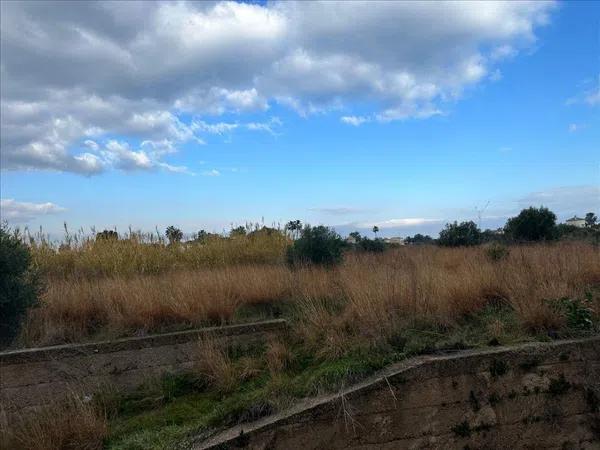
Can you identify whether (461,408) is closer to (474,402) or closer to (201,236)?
(474,402)

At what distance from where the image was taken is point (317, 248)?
11.8 metres

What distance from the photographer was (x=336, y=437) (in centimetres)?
521

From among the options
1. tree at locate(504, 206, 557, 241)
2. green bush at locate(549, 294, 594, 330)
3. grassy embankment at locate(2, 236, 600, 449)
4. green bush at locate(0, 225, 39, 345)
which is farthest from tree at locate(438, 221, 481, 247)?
green bush at locate(0, 225, 39, 345)

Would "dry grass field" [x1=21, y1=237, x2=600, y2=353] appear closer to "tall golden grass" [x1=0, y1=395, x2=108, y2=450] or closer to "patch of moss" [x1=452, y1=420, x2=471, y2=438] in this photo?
"patch of moss" [x1=452, y1=420, x2=471, y2=438]

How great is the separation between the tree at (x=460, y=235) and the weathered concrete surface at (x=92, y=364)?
54.2ft

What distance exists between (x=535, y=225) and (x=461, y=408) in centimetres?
1681

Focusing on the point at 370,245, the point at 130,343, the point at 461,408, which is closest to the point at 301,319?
the point at 130,343

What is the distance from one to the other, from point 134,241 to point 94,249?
38.4 inches

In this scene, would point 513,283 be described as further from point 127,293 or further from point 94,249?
point 94,249

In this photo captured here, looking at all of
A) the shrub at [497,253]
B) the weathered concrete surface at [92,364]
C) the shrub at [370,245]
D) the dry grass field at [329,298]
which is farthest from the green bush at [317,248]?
the shrub at [370,245]

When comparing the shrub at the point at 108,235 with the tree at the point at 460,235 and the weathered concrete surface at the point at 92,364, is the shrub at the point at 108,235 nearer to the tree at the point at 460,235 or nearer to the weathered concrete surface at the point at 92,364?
the weathered concrete surface at the point at 92,364

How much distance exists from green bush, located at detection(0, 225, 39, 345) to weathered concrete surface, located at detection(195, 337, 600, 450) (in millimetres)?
3194

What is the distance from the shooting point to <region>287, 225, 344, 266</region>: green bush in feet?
38.4

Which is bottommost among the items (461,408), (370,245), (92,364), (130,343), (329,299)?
(461,408)
